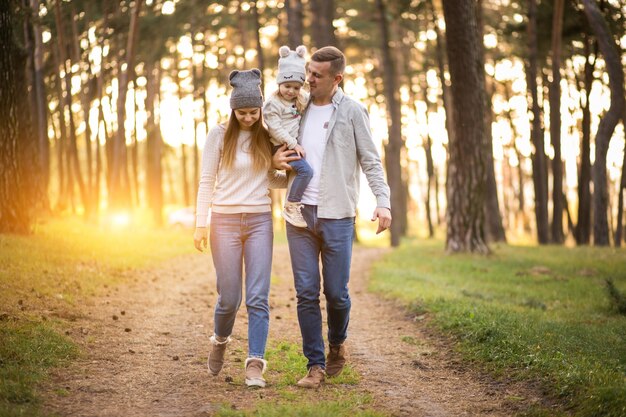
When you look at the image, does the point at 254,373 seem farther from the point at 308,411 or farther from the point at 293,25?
the point at 293,25

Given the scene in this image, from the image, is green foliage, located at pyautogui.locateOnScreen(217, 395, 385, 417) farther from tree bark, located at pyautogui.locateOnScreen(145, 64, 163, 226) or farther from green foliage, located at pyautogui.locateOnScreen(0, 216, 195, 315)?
tree bark, located at pyautogui.locateOnScreen(145, 64, 163, 226)

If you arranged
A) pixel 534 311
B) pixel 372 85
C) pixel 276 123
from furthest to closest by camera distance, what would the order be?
pixel 372 85 < pixel 534 311 < pixel 276 123

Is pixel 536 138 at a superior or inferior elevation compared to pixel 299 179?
superior

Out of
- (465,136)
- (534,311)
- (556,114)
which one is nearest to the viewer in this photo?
(534,311)

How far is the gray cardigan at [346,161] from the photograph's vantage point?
6012mm

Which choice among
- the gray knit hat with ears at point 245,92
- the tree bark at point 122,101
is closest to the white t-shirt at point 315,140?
the gray knit hat with ears at point 245,92

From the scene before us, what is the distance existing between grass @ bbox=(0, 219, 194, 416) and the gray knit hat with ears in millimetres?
2815

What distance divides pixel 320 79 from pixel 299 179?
85 cm

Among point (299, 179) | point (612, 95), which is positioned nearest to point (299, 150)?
point (299, 179)

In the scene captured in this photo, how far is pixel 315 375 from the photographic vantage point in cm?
619

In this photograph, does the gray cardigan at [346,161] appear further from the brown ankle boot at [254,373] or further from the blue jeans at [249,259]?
the brown ankle boot at [254,373]

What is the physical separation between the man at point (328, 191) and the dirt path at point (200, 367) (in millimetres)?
781

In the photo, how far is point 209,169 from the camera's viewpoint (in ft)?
20.6

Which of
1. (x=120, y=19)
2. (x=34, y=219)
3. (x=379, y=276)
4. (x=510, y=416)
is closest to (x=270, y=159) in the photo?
(x=510, y=416)
